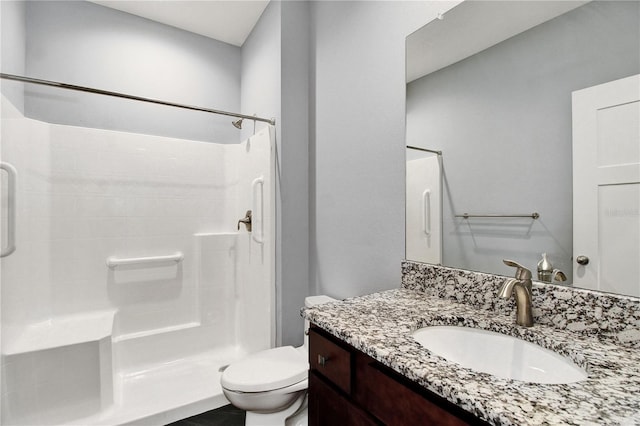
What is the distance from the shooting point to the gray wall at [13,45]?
1.68m

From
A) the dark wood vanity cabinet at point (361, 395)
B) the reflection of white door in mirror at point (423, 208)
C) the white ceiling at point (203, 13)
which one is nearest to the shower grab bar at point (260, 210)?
the reflection of white door in mirror at point (423, 208)

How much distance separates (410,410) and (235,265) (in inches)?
88.8

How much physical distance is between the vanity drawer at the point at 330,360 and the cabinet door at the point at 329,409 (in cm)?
3

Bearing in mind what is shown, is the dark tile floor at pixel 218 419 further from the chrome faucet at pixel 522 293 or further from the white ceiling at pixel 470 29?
the white ceiling at pixel 470 29

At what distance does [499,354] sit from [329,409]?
20.3 inches

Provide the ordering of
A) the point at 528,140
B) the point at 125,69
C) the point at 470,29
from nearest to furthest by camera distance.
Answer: the point at 528,140 < the point at 470,29 < the point at 125,69

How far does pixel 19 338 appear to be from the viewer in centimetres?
Result: 178

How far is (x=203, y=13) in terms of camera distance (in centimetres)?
243

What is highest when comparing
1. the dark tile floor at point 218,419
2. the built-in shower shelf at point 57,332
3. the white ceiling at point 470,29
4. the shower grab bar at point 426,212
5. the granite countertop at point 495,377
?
the white ceiling at point 470,29

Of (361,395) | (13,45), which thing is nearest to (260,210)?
(361,395)

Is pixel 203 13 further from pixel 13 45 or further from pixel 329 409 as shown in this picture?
pixel 329 409

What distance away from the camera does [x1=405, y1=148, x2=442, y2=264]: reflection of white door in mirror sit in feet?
4.12

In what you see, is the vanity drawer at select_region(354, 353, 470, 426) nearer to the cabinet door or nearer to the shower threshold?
the cabinet door

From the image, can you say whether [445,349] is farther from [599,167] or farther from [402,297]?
[599,167]
